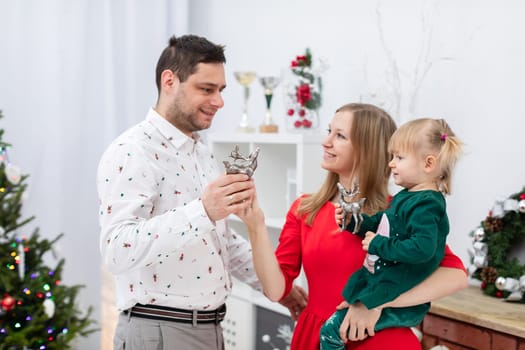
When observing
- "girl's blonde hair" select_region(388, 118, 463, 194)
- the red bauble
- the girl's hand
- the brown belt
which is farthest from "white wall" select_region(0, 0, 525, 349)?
the red bauble

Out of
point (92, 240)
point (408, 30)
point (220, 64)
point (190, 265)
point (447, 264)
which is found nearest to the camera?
point (447, 264)

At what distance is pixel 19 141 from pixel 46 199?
338mm

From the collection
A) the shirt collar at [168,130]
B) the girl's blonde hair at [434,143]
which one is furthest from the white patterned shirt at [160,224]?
the girl's blonde hair at [434,143]

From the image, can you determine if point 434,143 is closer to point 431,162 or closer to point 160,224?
point 431,162

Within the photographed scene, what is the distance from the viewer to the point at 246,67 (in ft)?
12.6

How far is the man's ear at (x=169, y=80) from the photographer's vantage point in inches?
79.9

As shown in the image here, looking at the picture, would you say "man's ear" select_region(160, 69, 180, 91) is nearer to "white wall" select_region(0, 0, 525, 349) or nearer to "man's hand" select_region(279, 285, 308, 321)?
"man's hand" select_region(279, 285, 308, 321)

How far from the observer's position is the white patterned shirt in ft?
5.59

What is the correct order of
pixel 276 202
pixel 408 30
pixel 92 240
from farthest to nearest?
pixel 92 240, pixel 276 202, pixel 408 30

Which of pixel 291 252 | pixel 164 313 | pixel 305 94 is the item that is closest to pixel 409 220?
pixel 291 252

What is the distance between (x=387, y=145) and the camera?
1929mm

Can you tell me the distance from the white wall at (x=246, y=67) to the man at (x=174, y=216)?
3.60ft

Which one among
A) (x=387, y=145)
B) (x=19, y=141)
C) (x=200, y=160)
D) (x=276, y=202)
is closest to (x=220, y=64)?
(x=200, y=160)

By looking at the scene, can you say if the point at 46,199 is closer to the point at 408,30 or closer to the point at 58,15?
the point at 58,15
